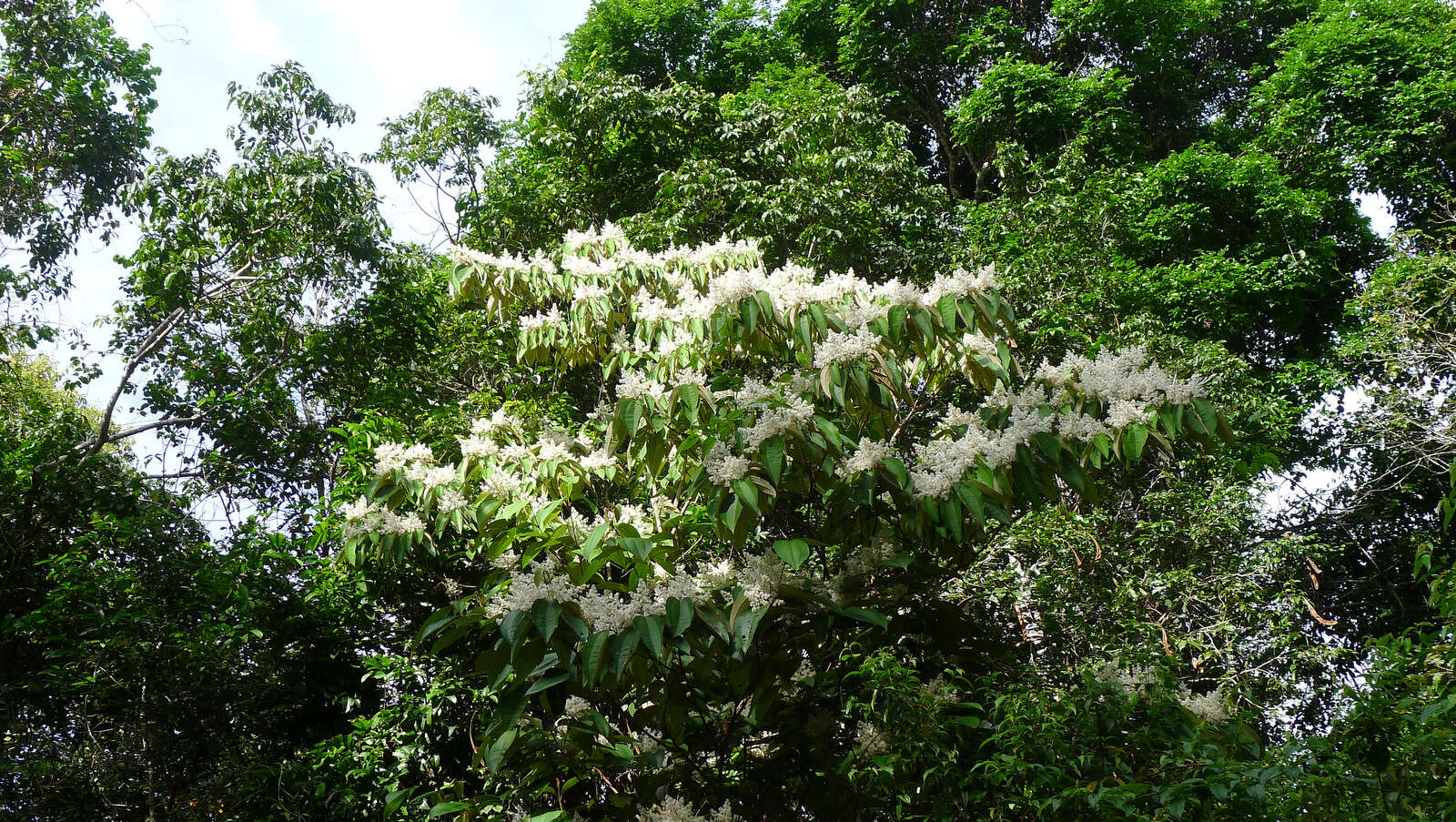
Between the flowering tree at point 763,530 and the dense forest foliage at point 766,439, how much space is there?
20 millimetres

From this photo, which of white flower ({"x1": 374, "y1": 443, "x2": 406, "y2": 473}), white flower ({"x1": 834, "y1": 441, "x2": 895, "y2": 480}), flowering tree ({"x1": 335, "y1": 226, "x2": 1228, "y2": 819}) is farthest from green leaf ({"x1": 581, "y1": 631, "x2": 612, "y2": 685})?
white flower ({"x1": 374, "y1": 443, "x2": 406, "y2": 473})

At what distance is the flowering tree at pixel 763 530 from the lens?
245cm

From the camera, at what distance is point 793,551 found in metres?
2.49

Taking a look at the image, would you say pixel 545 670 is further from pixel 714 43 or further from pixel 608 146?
pixel 714 43

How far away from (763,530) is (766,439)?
1.16m

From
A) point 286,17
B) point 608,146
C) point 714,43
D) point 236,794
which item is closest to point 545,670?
point 236,794

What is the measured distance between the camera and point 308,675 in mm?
4680

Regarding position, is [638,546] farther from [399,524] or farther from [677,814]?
[399,524]

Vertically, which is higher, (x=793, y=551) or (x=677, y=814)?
(x=793, y=551)

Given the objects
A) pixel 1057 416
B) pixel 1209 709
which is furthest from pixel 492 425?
pixel 1209 709

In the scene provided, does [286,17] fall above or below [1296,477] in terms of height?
above

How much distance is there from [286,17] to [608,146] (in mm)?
2444

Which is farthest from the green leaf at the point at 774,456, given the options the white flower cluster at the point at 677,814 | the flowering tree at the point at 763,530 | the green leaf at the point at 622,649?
the white flower cluster at the point at 677,814

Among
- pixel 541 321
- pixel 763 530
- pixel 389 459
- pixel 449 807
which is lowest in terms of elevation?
pixel 449 807
